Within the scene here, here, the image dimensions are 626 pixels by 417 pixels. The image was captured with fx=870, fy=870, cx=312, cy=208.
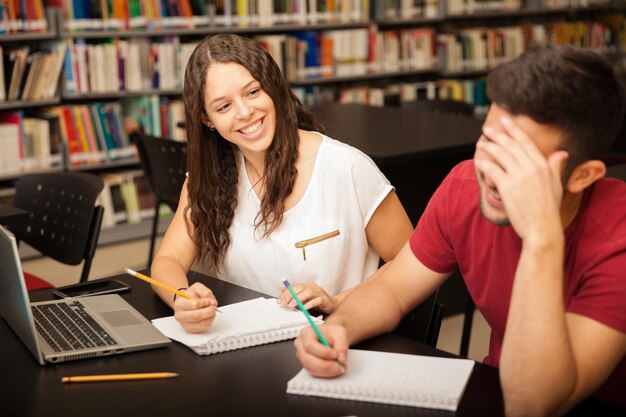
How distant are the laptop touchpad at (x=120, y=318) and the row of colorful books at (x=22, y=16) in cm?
316

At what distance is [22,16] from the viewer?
4477mm

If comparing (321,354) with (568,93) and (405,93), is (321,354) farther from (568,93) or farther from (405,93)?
(405,93)

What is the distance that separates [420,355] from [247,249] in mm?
742

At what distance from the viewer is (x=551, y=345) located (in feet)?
4.03

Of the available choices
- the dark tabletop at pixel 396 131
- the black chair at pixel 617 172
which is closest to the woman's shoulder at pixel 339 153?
the dark tabletop at pixel 396 131

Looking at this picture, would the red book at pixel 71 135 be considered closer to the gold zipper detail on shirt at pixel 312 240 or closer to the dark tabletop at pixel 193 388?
the gold zipper detail on shirt at pixel 312 240

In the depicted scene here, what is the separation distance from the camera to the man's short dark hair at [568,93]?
126 cm

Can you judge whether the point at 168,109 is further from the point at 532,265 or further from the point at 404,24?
the point at 532,265

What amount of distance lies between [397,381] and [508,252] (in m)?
0.30

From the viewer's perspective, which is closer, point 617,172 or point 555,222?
point 555,222

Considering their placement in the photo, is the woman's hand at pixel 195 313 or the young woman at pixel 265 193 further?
the young woman at pixel 265 193

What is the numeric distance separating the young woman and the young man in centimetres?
69

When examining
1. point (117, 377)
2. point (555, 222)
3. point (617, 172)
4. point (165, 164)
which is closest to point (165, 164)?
point (165, 164)

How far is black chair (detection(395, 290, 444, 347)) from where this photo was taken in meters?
1.78
